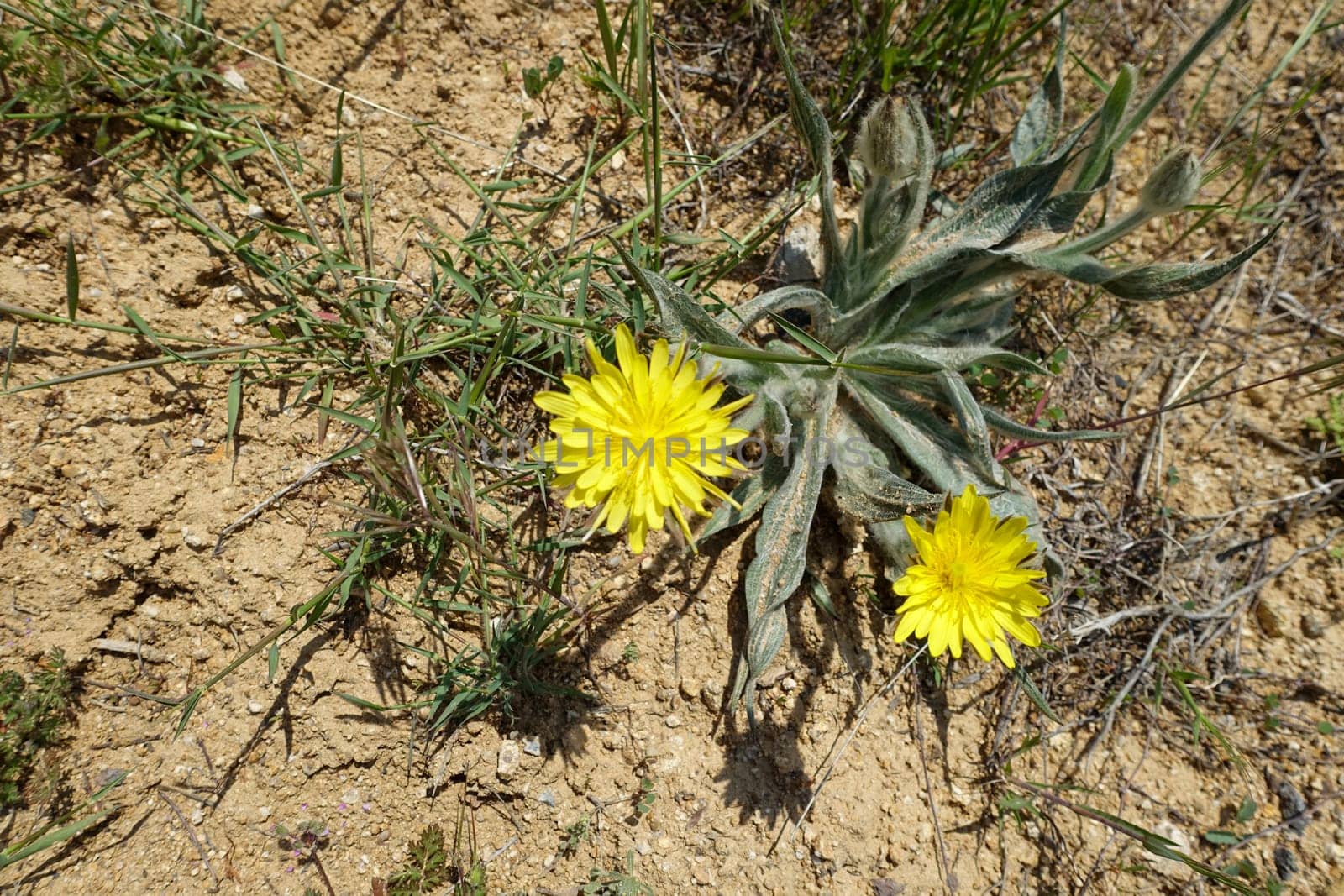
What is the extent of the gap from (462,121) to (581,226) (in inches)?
21.7

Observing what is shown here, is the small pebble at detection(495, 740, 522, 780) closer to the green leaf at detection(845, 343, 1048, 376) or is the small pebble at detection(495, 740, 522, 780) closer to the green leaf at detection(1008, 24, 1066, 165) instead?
the green leaf at detection(845, 343, 1048, 376)

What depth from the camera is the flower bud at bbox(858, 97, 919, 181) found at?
6.65 feet

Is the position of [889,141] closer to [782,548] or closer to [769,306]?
[769,306]

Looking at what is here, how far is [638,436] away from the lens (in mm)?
1814

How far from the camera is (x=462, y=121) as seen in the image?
2555 mm

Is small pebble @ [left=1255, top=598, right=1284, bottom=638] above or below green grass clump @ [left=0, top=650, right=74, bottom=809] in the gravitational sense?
above

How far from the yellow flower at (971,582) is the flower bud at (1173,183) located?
95 centimetres

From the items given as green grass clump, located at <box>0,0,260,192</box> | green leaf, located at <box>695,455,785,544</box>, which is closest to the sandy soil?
green grass clump, located at <box>0,0,260,192</box>

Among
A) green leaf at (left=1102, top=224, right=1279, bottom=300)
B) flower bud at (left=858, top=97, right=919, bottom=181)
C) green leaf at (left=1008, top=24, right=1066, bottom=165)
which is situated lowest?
green leaf at (left=1102, top=224, right=1279, bottom=300)

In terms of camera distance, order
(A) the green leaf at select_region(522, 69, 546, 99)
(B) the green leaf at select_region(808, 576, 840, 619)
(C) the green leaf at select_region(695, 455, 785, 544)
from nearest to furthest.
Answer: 1. (C) the green leaf at select_region(695, 455, 785, 544)
2. (B) the green leaf at select_region(808, 576, 840, 619)
3. (A) the green leaf at select_region(522, 69, 546, 99)

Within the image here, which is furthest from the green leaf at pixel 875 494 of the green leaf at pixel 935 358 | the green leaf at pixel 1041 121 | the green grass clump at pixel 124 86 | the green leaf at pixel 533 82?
the green grass clump at pixel 124 86

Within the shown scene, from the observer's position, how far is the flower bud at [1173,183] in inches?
75.1

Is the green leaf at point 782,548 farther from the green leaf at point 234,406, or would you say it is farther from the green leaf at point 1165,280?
the green leaf at point 234,406

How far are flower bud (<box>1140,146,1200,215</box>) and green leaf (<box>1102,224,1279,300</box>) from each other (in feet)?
0.54
